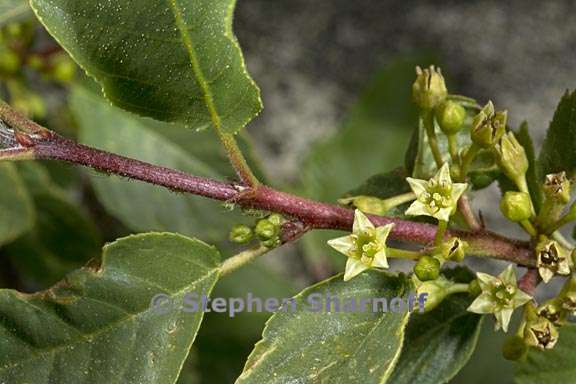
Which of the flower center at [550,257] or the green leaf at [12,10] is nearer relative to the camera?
the flower center at [550,257]

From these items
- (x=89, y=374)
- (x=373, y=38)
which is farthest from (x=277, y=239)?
(x=373, y=38)

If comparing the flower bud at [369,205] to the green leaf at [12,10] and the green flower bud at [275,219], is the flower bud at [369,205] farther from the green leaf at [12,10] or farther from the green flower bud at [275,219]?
the green leaf at [12,10]

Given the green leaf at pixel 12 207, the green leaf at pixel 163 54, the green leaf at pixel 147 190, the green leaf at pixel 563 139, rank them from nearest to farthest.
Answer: the green leaf at pixel 163 54
the green leaf at pixel 563 139
the green leaf at pixel 12 207
the green leaf at pixel 147 190

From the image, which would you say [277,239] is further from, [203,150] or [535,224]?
[203,150]

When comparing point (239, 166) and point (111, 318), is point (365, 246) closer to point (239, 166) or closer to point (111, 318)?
point (239, 166)

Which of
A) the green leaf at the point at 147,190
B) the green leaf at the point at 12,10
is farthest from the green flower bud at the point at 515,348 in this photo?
the green leaf at the point at 147,190

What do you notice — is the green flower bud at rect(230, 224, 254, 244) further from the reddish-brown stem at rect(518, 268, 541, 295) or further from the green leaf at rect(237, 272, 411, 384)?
the reddish-brown stem at rect(518, 268, 541, 295)
